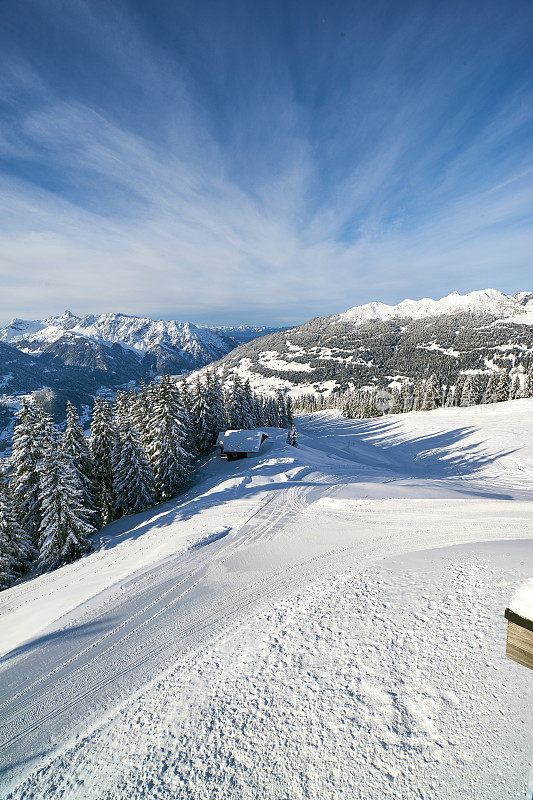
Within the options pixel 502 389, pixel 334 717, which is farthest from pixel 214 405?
pixel 502 389

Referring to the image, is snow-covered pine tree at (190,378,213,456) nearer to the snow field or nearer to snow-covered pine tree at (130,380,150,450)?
snow-covered pine tree at (130,380,150,450)

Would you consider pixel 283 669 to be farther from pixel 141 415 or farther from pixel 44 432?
pixel 141 415

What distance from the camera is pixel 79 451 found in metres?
25.3

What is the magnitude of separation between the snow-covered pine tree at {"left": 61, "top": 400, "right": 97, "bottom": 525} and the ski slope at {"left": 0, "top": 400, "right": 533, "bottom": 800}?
45.5 ft

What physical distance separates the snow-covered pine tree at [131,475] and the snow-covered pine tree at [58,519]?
6.54 metres

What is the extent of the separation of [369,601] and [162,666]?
4.65 meters

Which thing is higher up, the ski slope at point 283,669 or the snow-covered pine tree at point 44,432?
the snow-covered pine tree at point 44,432

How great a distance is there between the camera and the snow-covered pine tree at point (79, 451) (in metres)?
24.9

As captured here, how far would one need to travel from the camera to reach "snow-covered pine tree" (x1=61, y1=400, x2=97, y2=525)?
24.9m

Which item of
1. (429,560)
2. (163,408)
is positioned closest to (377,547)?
(429,560)

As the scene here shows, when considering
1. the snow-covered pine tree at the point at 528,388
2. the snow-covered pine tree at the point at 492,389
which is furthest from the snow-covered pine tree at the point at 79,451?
the snow-covered pine tree at the point at 528,388

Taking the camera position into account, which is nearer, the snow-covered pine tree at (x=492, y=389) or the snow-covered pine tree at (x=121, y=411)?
the snow-covered pine tree at (x=121, y=411)

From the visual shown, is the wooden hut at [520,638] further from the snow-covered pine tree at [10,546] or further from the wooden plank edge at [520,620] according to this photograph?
the snow-covered pine tree at [10,546]

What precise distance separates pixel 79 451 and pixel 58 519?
25.4ft
